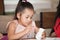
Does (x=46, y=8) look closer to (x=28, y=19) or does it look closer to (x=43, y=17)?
(x=43, y=17)

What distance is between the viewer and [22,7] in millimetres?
851

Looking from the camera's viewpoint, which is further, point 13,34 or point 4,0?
point 4,0

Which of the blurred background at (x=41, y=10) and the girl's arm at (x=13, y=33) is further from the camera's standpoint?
the blurred background at (x=41, y=10)

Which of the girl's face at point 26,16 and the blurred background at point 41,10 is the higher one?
the girl's face at point 26,16

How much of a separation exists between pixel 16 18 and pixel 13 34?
0.15 metres

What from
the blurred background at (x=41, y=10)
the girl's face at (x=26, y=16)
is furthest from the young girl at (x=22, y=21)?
the blurred background at (x=41, y=10)

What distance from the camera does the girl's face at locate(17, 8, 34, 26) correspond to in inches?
31.9

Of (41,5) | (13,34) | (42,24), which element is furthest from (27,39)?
(41,5)

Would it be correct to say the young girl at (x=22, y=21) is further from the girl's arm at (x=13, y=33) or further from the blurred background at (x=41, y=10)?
the blurred background at (x=41, y=10)

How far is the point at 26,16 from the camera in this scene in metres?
0.82

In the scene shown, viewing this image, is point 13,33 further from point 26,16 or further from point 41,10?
point 41,10

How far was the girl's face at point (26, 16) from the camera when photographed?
31.9 inches

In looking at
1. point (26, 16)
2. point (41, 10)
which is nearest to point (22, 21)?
point (26, 16)

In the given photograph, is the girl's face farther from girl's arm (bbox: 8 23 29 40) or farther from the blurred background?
the blurred background
